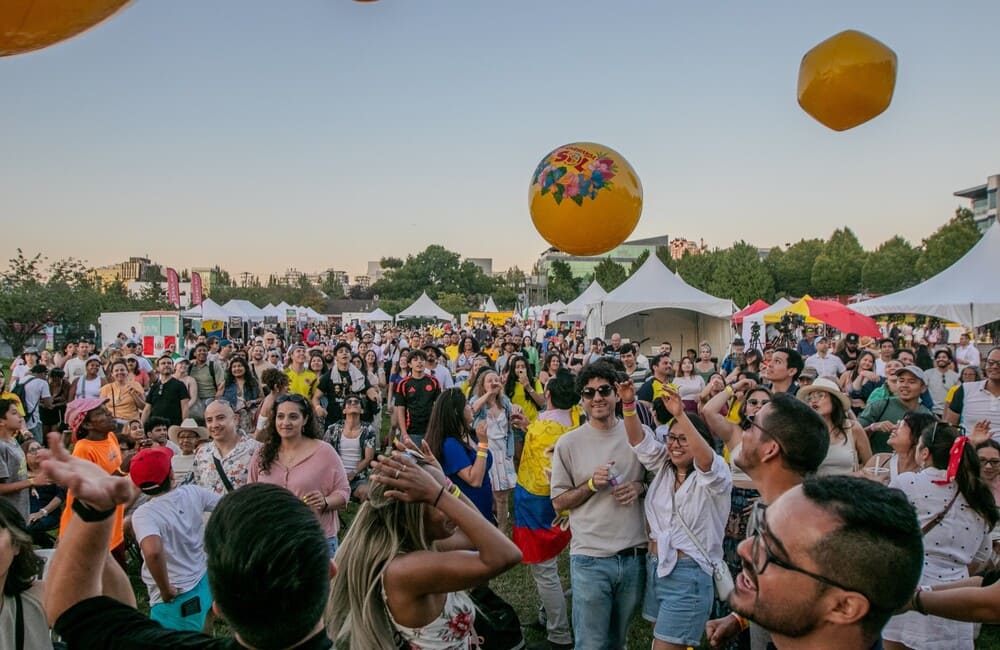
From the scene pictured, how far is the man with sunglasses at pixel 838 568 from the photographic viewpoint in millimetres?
→ 1433

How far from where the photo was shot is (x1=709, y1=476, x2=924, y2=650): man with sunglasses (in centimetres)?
143

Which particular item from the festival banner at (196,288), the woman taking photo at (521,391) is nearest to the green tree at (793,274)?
the festival banner at (196,288)

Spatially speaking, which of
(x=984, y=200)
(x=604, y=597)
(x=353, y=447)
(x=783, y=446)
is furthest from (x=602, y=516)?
(x=984, y=200)

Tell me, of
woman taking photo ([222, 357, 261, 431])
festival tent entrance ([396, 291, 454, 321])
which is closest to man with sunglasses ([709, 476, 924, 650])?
woman taking photo ([222, 357, 261, 431])

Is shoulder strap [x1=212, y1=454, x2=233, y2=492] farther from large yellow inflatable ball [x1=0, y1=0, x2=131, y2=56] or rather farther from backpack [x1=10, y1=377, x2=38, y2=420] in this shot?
backpack [x1=10, y1=377, x2=38, y2=420]

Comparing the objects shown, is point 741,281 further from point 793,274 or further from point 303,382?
point 303,382

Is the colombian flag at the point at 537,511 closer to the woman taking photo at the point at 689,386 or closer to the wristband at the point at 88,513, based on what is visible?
the woman taking photo at the point at 689,386

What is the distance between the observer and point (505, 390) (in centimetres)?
734

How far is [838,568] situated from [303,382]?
7.55 metres

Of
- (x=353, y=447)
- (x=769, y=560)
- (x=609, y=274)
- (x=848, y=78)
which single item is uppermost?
(x=609, y=274)

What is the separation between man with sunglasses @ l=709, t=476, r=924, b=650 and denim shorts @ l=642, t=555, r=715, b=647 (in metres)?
1.80

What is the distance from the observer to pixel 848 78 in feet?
13.7

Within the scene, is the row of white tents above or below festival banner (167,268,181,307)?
below

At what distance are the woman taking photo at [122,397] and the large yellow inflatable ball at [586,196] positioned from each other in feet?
18.5
